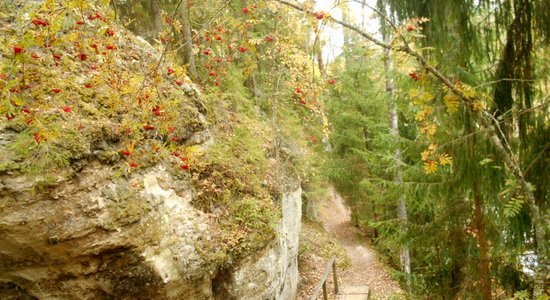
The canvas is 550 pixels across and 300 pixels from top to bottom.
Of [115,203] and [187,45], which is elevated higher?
[187,45]

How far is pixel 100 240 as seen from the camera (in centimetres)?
534

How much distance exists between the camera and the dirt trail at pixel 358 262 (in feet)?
38.4

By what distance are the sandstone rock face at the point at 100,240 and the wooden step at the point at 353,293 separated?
14.8 ft

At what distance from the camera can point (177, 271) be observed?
5.89 meters

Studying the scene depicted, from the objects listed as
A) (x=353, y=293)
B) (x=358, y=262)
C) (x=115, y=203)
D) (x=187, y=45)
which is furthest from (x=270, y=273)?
(x=358, y=262)

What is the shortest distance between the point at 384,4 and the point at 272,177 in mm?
5396

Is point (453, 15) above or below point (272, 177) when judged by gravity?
above

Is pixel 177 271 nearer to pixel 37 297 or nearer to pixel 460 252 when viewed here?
pixel 37 297

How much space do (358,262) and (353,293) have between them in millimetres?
3913

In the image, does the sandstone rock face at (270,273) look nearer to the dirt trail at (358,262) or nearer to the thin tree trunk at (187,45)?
the dirt trail at (358,262)

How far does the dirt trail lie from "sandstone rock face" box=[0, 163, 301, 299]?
21.8 ft

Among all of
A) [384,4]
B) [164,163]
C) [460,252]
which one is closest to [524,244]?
[460,252]

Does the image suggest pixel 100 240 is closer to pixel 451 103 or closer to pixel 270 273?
pixel 270 273

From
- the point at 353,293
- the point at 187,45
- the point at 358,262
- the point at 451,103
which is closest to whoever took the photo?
the point at 451,103
